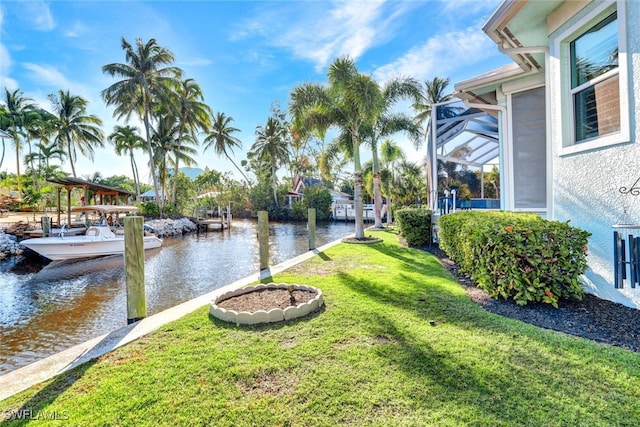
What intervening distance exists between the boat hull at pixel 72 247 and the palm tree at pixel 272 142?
78.9ft

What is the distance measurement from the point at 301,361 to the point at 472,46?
9.39 metres

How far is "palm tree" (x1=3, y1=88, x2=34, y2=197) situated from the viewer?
25.7 meters

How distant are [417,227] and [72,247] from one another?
13629 mm

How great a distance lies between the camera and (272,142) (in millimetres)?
35656

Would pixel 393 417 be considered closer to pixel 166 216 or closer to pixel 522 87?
pixel 522 87

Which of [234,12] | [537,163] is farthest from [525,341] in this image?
[234,12]

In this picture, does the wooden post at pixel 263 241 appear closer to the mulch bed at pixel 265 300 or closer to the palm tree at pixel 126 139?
the mulch bed at pixel 265 300

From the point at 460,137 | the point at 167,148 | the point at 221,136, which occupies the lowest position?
the point at 460,137

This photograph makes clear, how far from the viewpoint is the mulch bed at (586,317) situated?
10.5 ft

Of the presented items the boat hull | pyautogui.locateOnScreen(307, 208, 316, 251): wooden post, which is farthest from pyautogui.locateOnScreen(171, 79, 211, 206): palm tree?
pyautogui.locateOnScreen(307, 208, 316, 251): wooden post

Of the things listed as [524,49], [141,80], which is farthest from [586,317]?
[141,80]

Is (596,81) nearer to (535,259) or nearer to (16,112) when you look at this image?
(535,259)

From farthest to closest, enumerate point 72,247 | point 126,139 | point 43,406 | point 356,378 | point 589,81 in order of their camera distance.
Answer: point 126,139, point 72,247, point 589,81, point 356,378, point 43,406

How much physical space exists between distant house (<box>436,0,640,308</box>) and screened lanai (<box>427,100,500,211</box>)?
2125mm
